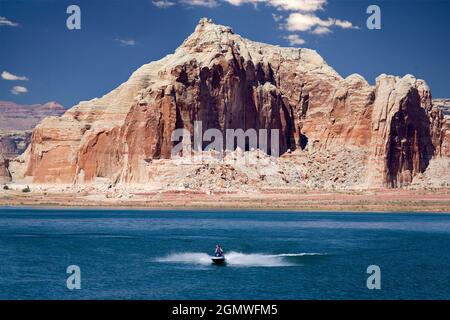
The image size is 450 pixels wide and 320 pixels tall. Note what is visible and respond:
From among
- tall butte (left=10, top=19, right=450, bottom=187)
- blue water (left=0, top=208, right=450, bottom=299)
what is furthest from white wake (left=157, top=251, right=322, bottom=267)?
tall butte (left=10, top=19, right=450, bottom=187)

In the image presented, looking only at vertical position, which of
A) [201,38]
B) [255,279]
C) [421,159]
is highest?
[201,38]

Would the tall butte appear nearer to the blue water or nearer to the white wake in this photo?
the blue water

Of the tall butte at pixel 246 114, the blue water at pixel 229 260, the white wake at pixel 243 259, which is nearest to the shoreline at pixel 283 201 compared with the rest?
the tall butte at pixel 246 114

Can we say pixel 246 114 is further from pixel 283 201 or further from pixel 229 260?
pixel 229 260

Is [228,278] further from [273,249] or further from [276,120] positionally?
[276,120]

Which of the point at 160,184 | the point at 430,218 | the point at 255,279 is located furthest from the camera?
the point at 160,184

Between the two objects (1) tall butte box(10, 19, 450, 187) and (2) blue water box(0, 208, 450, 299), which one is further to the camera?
(1) tall butte box(10, 19, 450, 187)

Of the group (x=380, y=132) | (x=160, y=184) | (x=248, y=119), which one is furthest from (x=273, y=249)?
(x=248, y=119)
